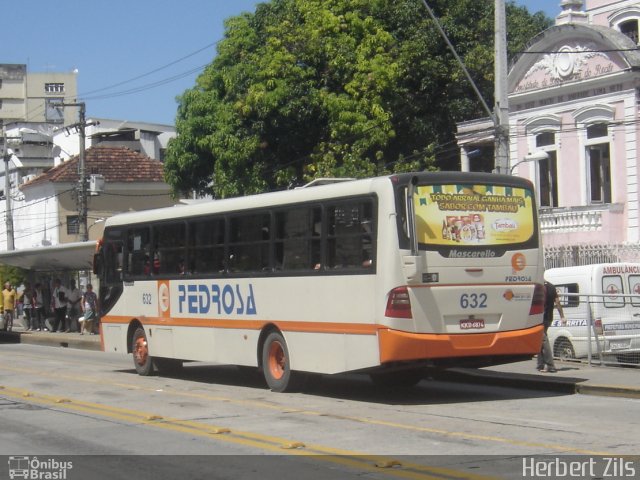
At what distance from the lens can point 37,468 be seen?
9.94m

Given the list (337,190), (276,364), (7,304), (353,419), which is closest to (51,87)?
(7,304)

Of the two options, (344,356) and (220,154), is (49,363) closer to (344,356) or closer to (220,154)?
(344,356)

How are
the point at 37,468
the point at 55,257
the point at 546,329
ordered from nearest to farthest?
1. the point at 37,468
2. the point at 546,329
3. the point at 55,257

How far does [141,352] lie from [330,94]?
17100 mm

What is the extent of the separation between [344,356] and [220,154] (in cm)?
2266

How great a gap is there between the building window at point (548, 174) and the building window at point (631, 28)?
16.5ft

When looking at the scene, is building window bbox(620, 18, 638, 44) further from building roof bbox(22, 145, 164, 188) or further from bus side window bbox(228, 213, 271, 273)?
building roof bbox(22, 145, 164, 188)

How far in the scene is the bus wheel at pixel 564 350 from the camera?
19578 millimetres

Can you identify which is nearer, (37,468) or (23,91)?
(37,468)

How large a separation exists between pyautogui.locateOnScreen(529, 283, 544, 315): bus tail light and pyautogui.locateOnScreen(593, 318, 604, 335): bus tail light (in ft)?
13.6

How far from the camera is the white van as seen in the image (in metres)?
18.5

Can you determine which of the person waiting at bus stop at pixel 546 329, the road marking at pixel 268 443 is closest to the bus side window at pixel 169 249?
the road marking at pixel 268 443

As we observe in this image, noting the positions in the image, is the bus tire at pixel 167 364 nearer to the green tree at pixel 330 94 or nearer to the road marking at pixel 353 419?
the road marking at pixel 353 419

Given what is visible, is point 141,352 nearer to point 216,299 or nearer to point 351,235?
point 216,299
